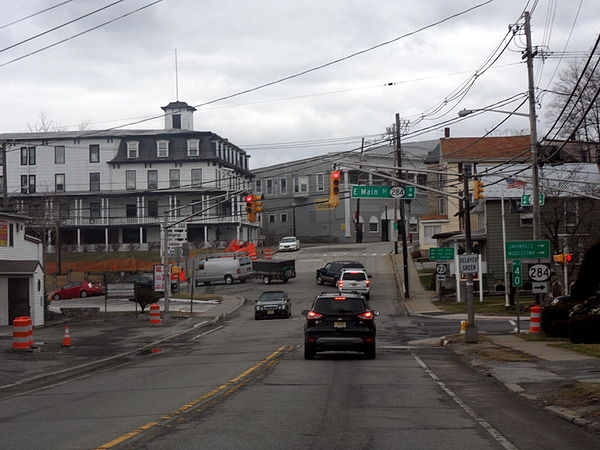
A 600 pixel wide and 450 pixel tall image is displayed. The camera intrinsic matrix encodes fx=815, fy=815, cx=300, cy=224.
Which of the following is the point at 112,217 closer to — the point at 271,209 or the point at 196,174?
the point at 196,174

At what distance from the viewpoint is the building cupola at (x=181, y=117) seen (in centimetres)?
9619

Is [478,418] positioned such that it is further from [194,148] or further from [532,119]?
[194,148]

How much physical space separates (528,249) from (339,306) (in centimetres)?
1060

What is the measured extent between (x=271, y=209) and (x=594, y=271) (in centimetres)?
7720

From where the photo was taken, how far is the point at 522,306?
45.6 m

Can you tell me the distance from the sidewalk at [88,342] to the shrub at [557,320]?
47.6 feet

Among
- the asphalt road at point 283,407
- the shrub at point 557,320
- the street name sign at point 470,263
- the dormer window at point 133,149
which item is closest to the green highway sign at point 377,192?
the street name sign at point 470,263

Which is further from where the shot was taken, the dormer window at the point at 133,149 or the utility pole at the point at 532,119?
the dormer window at the point at 133,149

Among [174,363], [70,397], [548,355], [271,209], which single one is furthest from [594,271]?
[271,209]

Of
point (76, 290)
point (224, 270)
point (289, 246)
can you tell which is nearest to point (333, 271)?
point (224, 270)

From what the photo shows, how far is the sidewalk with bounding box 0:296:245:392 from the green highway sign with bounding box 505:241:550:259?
1397cm

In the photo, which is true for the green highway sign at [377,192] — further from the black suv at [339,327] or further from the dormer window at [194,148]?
the dormer window at [194,148]

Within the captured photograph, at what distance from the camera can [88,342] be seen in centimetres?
3164

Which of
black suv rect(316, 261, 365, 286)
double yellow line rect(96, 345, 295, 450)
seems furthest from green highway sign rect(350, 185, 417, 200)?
black suv rect(316, 261, 365, 286)
